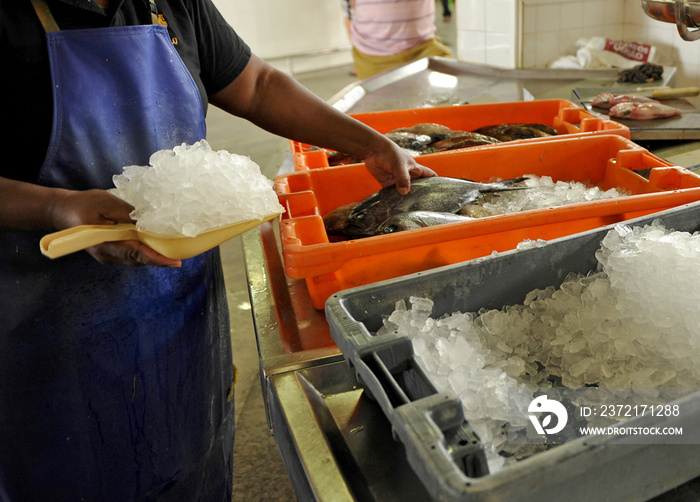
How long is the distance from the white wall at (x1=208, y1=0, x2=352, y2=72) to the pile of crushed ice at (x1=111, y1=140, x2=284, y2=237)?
9120 millimetres

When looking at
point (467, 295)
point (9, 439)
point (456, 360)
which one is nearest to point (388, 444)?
point (456, 360)

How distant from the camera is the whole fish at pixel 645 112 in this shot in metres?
2.44

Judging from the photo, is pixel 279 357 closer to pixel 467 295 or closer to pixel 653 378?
pixel 467 295

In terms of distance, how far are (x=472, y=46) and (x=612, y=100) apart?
2264 mm

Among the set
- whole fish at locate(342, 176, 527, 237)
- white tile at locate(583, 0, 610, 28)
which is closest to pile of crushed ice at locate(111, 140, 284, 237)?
whole fish at locate(342, 176, 527, 237)

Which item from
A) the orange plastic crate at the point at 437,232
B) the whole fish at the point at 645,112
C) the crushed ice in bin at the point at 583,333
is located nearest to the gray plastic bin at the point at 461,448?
the crushed ice in bin at the point at 583,333

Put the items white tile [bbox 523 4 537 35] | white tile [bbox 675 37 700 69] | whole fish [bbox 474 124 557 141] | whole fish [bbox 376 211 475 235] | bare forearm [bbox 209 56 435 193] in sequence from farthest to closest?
1. white tile [bbox 523 4 537 35]
2. white tile [bbox 675 37 700 69]
3. whole fish [bbox 474 124 557 141]
4. bare forearm [bbox 209 56 435 193]
5. whole fish [bbox 376 211 475 235]

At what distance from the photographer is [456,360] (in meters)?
0.98

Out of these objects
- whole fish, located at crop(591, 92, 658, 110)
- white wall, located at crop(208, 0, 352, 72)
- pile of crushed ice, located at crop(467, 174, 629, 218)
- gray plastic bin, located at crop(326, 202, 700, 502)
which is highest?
gray plastic bin, located at crop(326, 202, 700, 502)

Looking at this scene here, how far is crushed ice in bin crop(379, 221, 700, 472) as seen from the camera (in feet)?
3.08

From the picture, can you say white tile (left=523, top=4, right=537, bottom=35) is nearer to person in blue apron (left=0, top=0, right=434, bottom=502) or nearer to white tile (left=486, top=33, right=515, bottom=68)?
white tile (left=486, top=33, right=515, bottom=68)

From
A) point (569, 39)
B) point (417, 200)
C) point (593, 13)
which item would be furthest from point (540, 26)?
point (417, 200)

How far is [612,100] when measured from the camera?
275 cm

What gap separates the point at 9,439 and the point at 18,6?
3.35 feet
